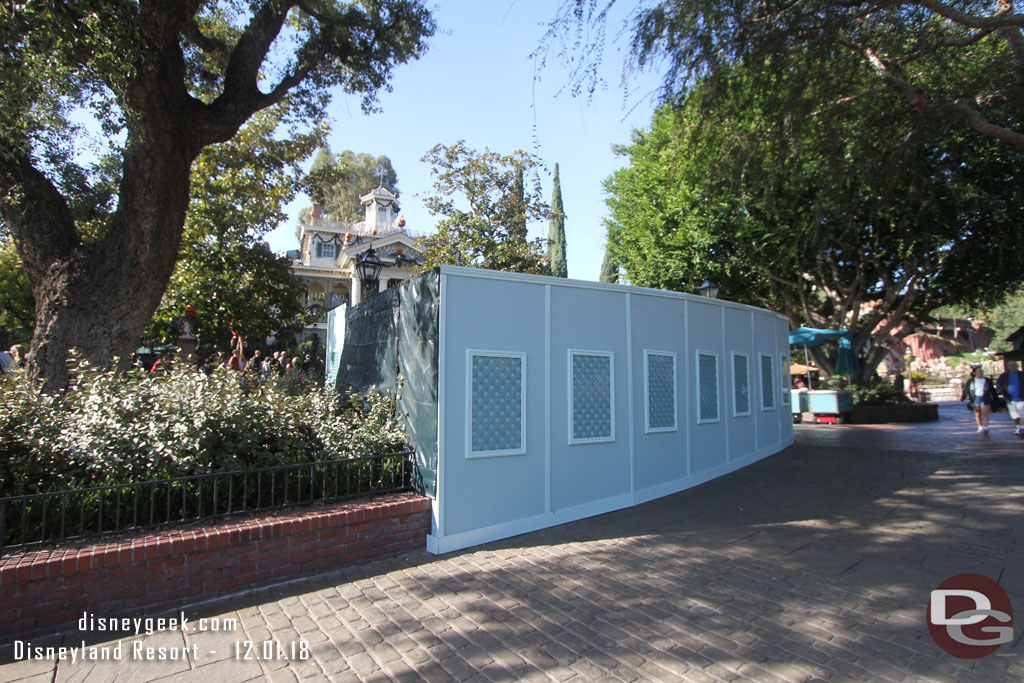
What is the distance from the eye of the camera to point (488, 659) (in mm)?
3400

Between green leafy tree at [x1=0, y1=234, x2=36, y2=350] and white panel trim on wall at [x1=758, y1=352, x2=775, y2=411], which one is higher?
green leafy tree at [x1=0, y1=234, x2=36, y2=350]

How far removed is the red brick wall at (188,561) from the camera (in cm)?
376

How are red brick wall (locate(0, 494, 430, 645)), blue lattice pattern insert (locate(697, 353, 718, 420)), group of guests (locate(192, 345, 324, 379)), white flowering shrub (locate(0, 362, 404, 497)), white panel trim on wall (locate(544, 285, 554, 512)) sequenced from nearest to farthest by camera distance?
red brick wall (locate(0, 494, 430, 645)) → white flowering shrub (locate(0, 362, 404, 497)) → white panel trim on wall (locate(544, 285, 554, 512)) → blue lattice pattern insert (locate(697, 353, 718, 420)) → group of guests (locate(192, 345, 324, 379))

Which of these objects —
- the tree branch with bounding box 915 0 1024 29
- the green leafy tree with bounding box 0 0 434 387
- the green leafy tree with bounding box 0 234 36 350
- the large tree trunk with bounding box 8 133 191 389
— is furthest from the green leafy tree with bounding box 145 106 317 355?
the tree branch with bounding box 915 0 1024 29

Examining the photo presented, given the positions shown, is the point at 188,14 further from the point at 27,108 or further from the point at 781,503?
the point at 781,503

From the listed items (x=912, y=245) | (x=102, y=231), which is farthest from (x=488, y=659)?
(x=912, y=245)

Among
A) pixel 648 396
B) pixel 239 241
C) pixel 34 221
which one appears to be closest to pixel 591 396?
pixel 648 396

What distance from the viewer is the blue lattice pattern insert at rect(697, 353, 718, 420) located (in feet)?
27.8

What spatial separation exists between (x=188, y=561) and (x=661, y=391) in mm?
5699

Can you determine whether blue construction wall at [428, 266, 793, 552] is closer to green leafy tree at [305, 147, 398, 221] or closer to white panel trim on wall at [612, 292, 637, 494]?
white panel trim on wall at [612, 292, 637, 494]

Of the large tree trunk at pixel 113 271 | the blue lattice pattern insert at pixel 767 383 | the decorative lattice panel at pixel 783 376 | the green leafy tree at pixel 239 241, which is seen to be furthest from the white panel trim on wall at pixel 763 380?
the green leafy tree at pixel 239 241

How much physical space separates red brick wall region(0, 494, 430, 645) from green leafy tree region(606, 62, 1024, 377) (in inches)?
325

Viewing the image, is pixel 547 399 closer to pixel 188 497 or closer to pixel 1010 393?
pixel 188 497

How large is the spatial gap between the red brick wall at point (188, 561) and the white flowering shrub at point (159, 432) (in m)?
0.68
